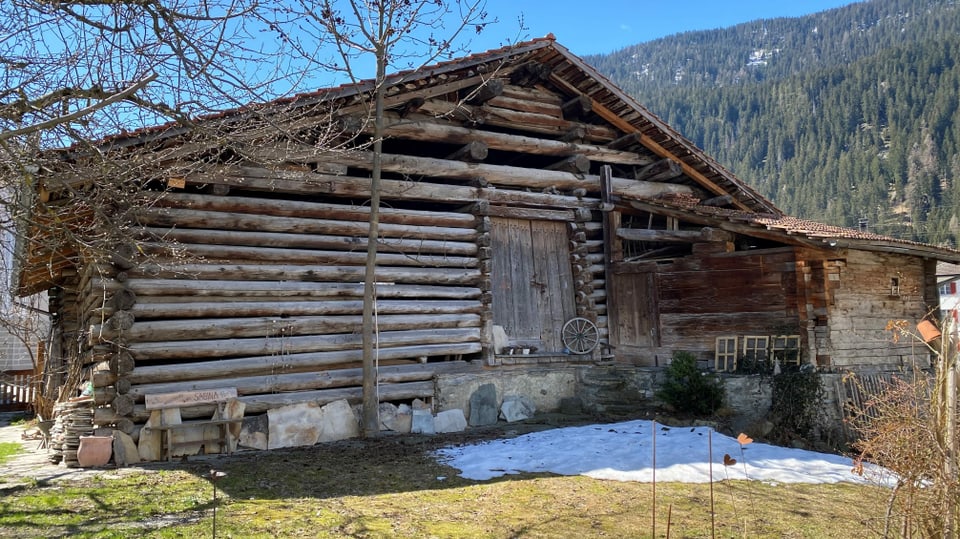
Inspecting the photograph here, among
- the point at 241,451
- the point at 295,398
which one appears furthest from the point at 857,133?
the point at 241,451

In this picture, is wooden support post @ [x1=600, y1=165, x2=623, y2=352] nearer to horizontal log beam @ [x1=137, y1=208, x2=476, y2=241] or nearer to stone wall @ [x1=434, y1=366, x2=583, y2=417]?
stone wall @ [x1=434, y1=366, x2=583, y2=417]

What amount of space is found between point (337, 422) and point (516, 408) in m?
3.33

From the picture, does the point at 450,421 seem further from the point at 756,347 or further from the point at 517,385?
the point at 756,347

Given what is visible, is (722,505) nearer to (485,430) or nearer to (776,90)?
(485,430)

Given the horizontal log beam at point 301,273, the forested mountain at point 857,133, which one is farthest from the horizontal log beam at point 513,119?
the forested mountain at point 857,133

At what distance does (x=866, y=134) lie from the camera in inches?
3585

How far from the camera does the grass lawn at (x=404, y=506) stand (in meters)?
5.72

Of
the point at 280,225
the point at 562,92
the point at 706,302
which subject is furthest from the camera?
the point at 562,92

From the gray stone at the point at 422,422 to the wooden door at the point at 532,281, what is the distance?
91.5 inches

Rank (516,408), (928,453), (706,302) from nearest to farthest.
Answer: (928,453) → (516,408) → (706,302)

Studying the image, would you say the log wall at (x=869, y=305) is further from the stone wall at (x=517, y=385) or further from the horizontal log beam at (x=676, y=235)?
the stone wall at (x=517, y=385)

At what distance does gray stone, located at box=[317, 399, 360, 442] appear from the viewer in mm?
10086

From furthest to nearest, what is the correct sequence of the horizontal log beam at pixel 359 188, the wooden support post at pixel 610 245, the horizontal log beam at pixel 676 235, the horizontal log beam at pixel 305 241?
the wooden support post at pixel 610 245, the horizontal log beam at pixel 676 235, the horizontal log beam at pixel 359 188, the horizontal log beam at pixel 305 241

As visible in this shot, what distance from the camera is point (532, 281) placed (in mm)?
13086
